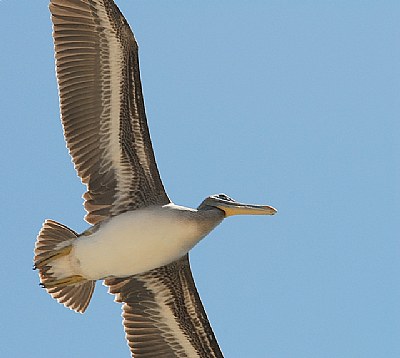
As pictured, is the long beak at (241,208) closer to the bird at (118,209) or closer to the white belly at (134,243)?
the bird at (118,209)

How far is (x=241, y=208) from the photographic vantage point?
1184 cm

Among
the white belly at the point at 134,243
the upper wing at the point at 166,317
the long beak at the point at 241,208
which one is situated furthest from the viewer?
the upper wing at the point at 166,317

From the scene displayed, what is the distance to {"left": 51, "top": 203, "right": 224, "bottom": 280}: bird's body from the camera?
37.7ft

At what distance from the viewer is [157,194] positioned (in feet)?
39.1

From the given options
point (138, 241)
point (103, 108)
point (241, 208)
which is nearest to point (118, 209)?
point (138, 241)

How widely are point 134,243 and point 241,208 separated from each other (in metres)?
1.04

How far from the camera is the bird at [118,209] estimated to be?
11.6 metres

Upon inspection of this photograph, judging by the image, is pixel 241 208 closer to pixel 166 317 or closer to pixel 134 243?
pixel 134 243

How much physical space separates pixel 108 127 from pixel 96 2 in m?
1.11

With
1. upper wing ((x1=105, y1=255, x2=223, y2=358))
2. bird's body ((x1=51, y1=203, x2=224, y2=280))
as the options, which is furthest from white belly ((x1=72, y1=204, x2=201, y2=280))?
upper wing ((x1=105, y1=255, x2=223, y2=358))

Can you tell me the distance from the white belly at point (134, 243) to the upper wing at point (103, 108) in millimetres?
319

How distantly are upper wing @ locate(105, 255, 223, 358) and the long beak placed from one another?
68 cm

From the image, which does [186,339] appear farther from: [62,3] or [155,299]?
[62,3]

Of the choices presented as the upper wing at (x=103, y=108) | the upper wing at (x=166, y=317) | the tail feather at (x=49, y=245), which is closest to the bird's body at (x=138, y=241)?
the tail feather at (x=49, y=245)
